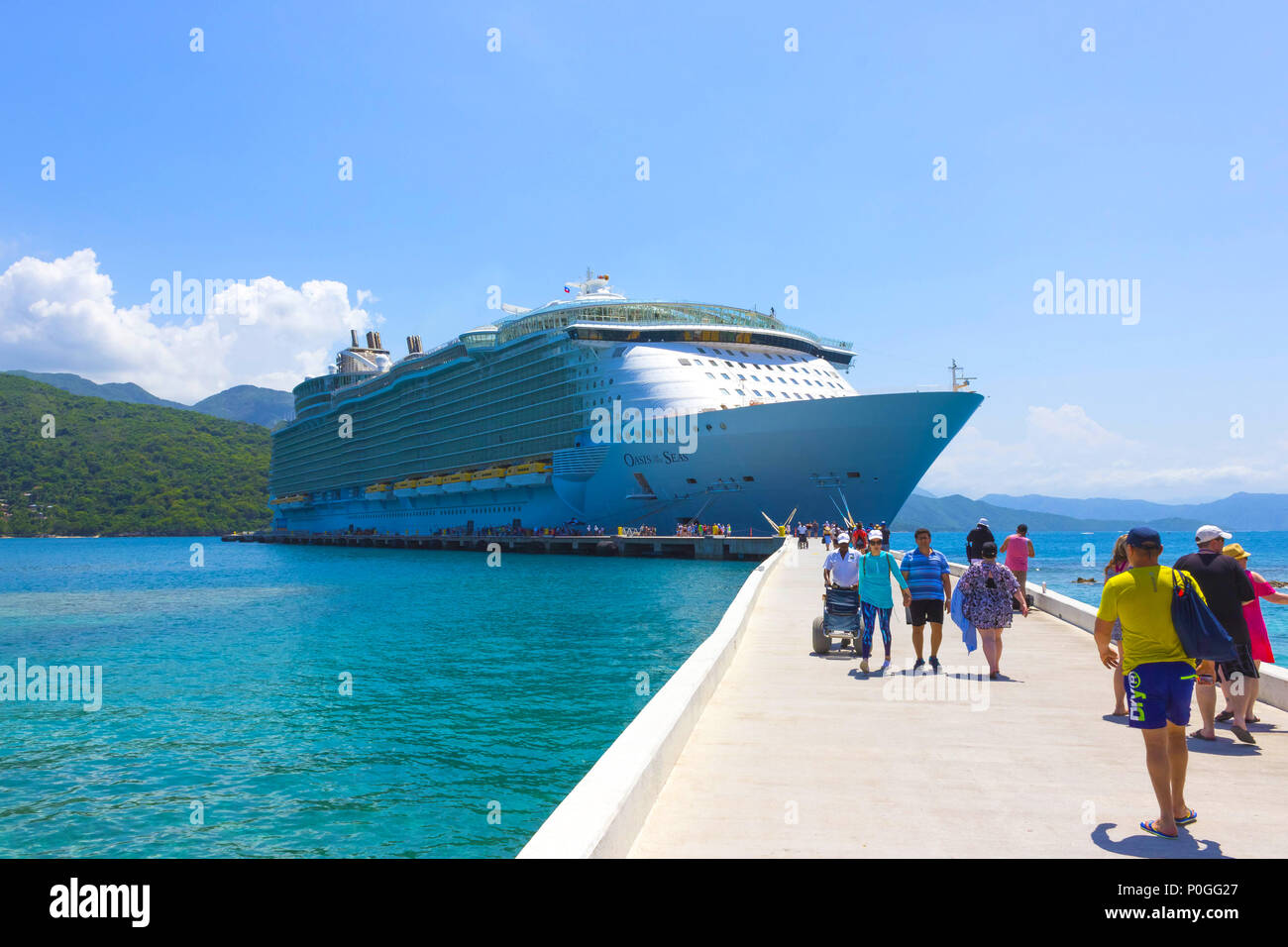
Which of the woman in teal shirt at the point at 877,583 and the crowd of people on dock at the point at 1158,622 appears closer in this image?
the crowd of people on dock at the point at 1158,622

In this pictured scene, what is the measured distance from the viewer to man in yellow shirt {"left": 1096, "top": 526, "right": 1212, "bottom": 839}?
4559 mm

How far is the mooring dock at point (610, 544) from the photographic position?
46.8m

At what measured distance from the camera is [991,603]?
9.20 meters

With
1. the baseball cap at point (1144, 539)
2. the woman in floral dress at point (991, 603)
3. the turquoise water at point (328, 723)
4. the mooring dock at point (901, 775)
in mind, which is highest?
the baseball cap at point (1144, 539)

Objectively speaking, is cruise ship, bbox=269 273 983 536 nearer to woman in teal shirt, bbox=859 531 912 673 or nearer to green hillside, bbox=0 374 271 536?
woman in teal shirt, bbox=859 531 912 673

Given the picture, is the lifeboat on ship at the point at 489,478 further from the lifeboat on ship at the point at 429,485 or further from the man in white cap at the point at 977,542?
the man in white cap at the point at 977,542

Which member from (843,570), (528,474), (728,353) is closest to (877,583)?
(843,570)

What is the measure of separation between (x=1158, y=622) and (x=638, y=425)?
46345 mm

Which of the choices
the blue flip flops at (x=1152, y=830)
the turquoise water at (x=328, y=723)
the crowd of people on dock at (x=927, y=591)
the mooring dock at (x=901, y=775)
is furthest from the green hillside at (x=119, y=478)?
the blue flip flops at (x=1152, y=830)

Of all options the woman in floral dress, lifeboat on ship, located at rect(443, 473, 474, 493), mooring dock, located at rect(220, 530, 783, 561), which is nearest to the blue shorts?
the woman in floral dress

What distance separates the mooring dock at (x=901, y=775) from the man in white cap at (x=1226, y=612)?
23cm

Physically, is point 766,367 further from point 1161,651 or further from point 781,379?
point 1161,651
